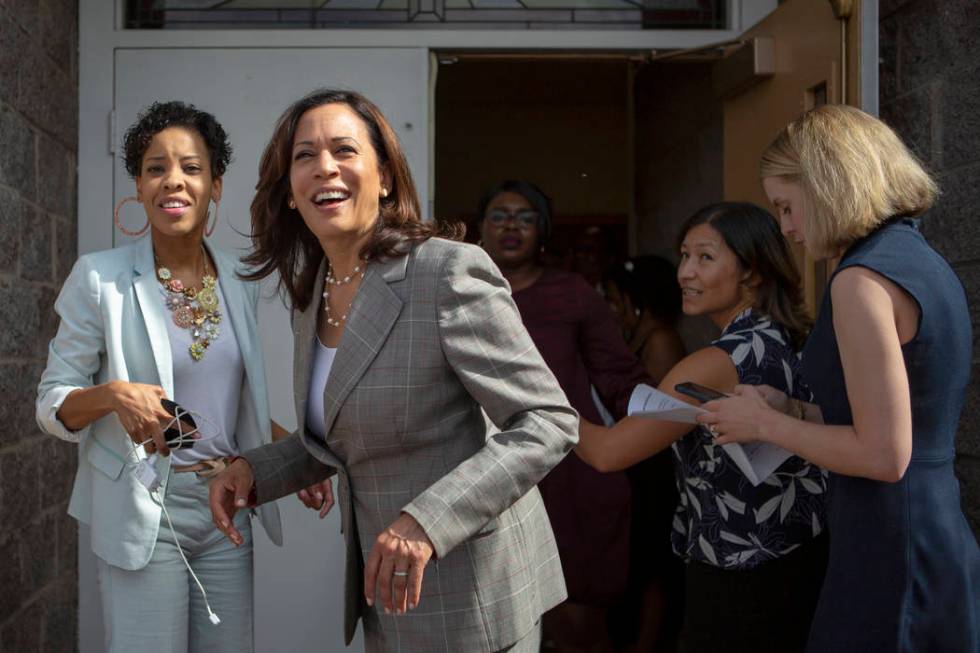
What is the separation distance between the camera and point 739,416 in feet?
7.61

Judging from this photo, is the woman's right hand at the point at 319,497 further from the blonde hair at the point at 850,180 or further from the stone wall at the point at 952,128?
the stone wall at the point at 952,128

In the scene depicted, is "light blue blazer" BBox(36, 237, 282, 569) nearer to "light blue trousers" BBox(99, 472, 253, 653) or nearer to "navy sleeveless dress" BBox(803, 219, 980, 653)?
"light blue trousers" BBox(99, 472, 253, 653)

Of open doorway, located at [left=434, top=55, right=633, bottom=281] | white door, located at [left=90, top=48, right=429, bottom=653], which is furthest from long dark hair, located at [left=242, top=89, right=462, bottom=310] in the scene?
open doorway, located at [left=434, top=55, right=633, bottom=281]

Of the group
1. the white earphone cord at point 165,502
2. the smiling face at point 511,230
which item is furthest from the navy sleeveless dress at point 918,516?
the smiling face at point 511,230

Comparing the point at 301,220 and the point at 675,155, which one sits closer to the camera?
the point at 301,220

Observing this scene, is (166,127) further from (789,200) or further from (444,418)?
(789,200)

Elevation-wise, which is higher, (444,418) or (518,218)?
(518,218)

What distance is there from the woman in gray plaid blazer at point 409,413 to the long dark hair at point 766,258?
3.14 feet

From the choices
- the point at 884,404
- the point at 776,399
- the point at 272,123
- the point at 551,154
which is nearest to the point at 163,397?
the point at 776,399

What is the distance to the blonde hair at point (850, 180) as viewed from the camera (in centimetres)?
210

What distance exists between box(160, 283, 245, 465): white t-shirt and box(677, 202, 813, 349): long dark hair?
1323 mm

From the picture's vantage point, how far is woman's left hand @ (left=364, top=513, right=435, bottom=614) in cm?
170

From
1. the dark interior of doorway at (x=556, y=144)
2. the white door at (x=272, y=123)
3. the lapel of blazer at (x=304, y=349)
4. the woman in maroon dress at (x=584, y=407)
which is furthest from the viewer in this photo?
the dark interior of doorway at (x=556, y=144)

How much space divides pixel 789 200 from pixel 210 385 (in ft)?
4.89
